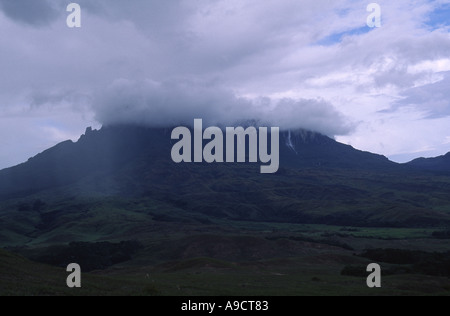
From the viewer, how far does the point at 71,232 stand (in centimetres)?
16688

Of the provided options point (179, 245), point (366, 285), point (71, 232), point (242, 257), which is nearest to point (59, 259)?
point (179, 245)

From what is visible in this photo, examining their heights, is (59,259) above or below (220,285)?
below

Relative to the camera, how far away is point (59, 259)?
11412 cm

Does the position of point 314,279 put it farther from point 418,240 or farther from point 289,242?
point 418,240
